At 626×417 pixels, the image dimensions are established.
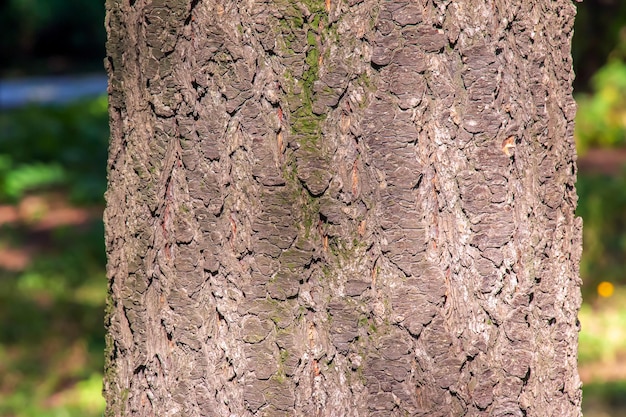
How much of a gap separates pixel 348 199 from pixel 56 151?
9.05 meters

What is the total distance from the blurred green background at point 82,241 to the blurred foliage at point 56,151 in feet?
0.05

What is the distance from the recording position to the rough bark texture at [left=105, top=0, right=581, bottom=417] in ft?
5.08

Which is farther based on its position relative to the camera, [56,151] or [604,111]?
[56,151]

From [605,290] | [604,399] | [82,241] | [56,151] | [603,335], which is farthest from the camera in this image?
[56,151]

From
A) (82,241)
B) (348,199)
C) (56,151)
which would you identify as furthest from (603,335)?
(56,151)

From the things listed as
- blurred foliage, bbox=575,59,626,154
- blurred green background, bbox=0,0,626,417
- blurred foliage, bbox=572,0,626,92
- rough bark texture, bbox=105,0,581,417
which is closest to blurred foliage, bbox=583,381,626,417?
blurred green background, bbox=0,0,626,417

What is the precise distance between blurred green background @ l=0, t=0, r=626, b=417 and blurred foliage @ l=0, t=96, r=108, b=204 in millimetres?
16

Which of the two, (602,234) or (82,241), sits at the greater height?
(602,234)

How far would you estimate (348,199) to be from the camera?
1.58 metres

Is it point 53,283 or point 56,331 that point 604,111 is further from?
point 56,331

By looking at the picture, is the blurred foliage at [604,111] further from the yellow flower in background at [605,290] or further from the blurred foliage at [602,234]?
the yellow flower in background at [605,290]

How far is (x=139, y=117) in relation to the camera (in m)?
1.68

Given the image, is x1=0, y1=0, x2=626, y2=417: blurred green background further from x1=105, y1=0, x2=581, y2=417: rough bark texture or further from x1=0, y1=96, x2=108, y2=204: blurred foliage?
x1=105, y1=0, x2=581, y2=417: rough bark texture

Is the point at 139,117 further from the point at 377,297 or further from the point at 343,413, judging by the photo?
the point at 343,413
